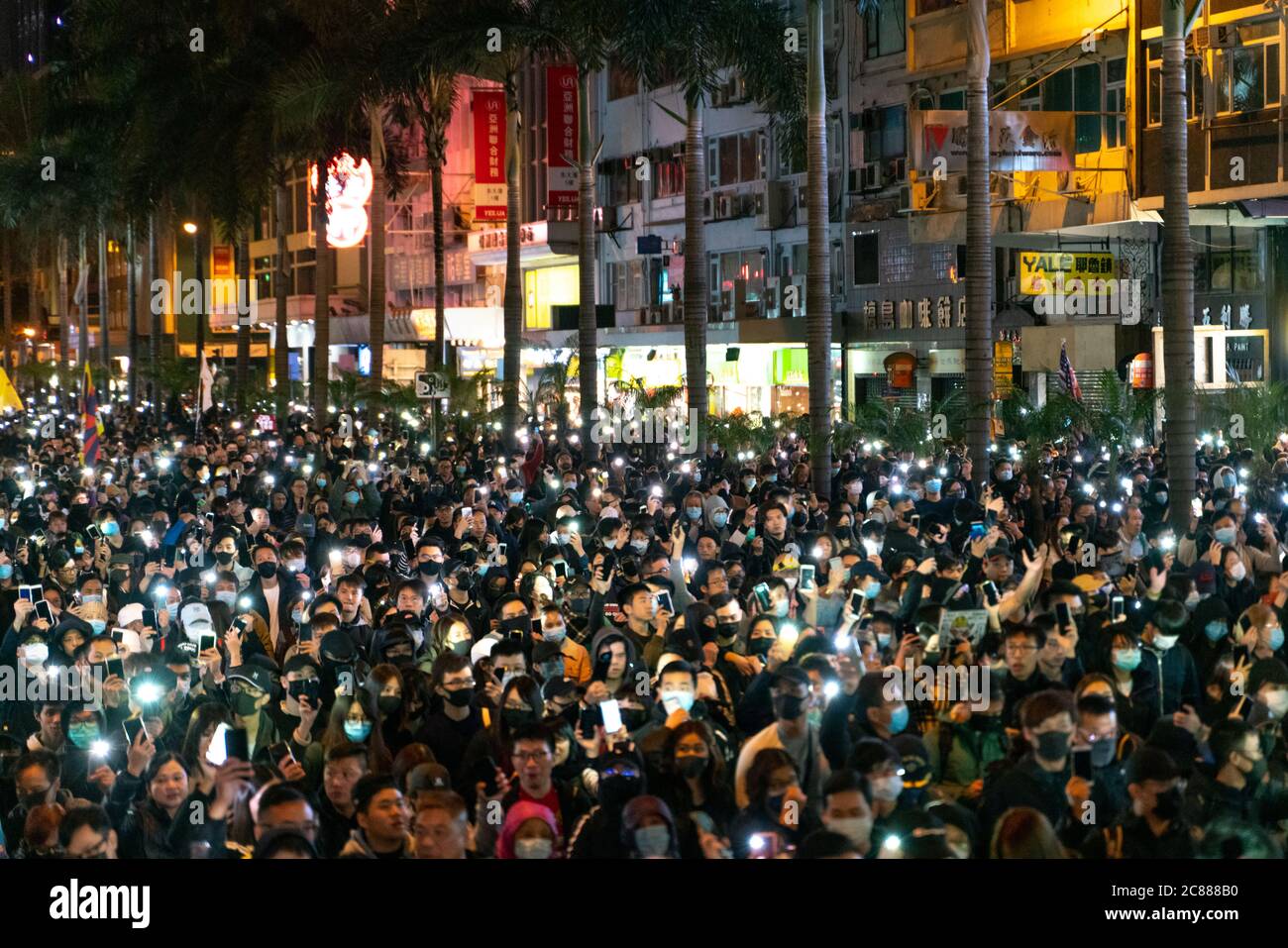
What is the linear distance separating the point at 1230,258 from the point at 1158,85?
17.0ft

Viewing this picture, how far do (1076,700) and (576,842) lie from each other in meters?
2.44

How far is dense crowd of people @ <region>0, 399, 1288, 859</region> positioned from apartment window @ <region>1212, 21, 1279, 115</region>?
42.4ft

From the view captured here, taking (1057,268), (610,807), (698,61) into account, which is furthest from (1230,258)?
(610,807)

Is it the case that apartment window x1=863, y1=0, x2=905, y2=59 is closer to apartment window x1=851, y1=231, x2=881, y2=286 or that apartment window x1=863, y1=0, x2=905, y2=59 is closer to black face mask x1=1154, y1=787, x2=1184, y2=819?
apartment window x1=851, y1=231, x2=881, y2=286

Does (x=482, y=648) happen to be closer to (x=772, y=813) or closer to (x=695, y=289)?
(x=772, y=813)

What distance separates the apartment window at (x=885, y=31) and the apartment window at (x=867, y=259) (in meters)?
4.25

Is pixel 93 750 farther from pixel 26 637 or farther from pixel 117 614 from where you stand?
pixel 117 614

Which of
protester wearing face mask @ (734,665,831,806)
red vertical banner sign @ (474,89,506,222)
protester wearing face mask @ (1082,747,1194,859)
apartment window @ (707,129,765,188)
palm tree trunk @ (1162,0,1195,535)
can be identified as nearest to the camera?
A: protester wearing face mask @ (1082,747,1194,859)

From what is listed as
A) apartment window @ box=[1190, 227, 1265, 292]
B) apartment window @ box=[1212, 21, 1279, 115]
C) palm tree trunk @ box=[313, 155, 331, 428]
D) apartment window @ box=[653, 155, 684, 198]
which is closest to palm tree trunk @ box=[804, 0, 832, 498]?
apartment window @ box=[1212, 21, 1279, 115]

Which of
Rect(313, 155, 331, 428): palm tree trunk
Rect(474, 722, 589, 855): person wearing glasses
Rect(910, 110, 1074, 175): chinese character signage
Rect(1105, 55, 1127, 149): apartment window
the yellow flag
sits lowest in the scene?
Rect(474, 722, 589, 855): person wearing glasses

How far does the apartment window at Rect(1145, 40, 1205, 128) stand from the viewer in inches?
1207

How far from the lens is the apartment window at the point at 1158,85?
101 feet

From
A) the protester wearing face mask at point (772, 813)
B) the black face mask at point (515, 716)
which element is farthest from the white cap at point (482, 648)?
the protester wearing face mask at point (772, 813)

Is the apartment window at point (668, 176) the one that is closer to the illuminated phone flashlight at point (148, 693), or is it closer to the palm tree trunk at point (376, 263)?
the palm tree trunk at point (376, 263)
